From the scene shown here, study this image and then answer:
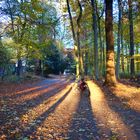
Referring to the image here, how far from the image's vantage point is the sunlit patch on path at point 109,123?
306 inches

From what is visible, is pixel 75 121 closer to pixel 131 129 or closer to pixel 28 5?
pixel 131 129

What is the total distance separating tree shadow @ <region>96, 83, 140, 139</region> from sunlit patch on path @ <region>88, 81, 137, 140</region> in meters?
0.12

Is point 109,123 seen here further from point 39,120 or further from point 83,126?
point 39,120

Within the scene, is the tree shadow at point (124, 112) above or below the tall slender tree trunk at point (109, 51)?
below

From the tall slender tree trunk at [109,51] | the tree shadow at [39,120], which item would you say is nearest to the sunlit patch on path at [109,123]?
the tree shadow at [39,120]

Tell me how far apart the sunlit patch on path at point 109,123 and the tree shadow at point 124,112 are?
0.12 metres

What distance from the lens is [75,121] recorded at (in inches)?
376

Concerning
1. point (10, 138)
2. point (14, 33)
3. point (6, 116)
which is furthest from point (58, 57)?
point (10, 138)

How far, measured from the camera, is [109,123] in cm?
925

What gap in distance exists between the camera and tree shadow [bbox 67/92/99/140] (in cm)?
768

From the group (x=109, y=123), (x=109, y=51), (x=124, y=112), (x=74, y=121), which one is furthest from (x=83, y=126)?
(x=109, y=51)

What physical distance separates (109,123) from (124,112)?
87.1 inches

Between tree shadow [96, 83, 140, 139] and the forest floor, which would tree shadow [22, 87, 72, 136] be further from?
tree shadow [96, 83, 140, 139]

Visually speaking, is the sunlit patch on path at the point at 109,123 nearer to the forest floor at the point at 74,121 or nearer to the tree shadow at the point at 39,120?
the forest floor at the point at 74,121
